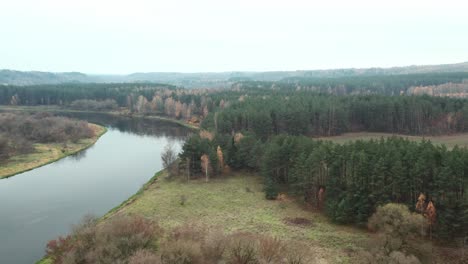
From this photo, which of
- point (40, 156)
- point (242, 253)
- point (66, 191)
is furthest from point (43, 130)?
point (242, 253)

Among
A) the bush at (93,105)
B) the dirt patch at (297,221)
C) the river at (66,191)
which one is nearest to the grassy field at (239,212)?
the dirt patch at (297,221)

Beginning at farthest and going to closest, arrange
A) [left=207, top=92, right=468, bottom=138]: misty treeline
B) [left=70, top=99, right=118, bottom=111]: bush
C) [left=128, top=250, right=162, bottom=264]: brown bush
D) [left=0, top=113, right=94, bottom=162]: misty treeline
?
[left=70, top=99, right=118, bottom=111]: bush, [left=0, top=113, right=94, bottom=162]: misty treeline, [left=207, top=92, right=468, bottom=138]: misty treeline, [left=128, top=250, right=162, bottom=264]: brown bush

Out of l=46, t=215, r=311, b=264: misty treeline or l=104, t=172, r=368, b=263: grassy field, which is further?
l=104, t=172, r=368, b=263: grassy field

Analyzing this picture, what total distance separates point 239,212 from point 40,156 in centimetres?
4840

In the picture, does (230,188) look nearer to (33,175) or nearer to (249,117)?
(249,117)

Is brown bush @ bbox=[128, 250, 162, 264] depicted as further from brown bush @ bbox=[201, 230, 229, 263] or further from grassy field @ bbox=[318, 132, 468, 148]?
grassy field @ bbox=[318, 132, 468, 148]

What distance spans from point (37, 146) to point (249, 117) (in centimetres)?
4755

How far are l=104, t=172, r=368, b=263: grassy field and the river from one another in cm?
435

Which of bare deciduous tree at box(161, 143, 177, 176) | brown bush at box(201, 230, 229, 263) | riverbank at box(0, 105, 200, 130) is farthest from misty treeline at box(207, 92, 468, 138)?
brown bush at box(201, 230, 229, 263)

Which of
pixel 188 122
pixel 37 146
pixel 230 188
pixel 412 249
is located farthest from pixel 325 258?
pixel 188 122

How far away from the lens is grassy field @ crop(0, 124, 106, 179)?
59053mm

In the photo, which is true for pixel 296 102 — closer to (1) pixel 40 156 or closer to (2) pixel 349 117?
(2) pixel 349 117

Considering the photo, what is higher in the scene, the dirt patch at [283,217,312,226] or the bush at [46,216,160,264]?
the bush at [46,216,160,264]

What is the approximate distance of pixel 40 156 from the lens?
225ft
